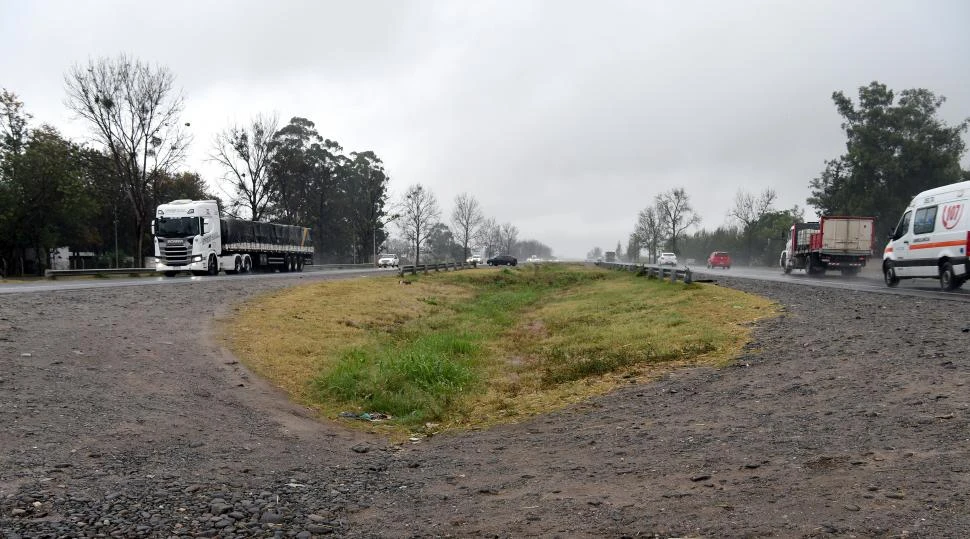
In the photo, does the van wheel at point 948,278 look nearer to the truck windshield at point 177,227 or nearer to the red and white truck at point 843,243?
the red and white truck at point 843,243

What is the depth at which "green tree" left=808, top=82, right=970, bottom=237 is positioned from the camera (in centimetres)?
5075

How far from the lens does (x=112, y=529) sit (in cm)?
415

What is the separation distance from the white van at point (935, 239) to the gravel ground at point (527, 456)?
28.4 feet

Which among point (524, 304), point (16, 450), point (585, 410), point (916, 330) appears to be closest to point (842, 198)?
point (524, 304)

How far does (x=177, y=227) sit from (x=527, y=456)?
96.9ft

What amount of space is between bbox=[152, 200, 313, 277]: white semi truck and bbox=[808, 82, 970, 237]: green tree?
1953 inches

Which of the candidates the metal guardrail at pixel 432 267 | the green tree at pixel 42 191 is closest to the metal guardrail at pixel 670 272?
the metal guardrail at pixel 432 267

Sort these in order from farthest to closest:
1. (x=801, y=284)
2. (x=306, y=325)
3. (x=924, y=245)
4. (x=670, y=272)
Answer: (x=670, y=272)
(x=801, y=284)
(x=924, y=245)
(x=306, y=325)

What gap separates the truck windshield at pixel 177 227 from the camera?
30172 millimetres

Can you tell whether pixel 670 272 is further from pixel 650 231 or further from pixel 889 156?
pixel 650 231

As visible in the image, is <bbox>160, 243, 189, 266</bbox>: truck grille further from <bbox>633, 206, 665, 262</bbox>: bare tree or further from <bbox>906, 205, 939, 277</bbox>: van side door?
<bbox>633, 206, 665, 262</bbox>: bare tree

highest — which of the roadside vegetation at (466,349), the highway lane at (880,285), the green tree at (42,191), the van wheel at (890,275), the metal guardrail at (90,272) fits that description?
the green tree at (42,191)

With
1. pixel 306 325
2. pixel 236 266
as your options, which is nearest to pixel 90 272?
pixel 236 266

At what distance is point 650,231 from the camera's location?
359 feet
